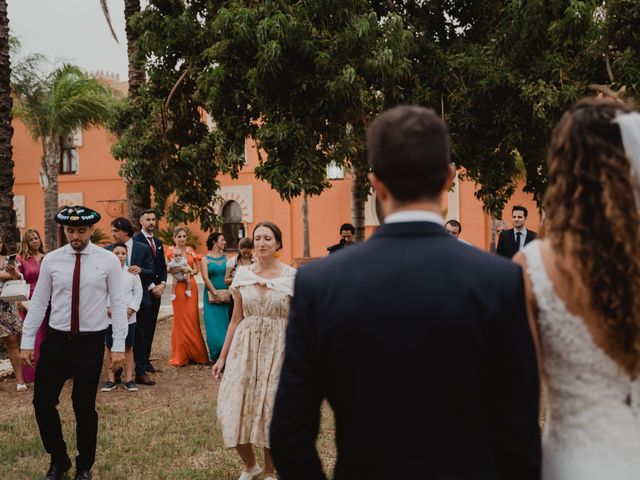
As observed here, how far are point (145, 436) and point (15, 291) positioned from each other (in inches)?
106

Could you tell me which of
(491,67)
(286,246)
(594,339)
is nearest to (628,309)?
(594,339)

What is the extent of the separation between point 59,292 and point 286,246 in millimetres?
24507

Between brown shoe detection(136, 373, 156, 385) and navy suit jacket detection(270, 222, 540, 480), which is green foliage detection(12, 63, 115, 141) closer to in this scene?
brown shoe detection(136, 373, 156, 385)

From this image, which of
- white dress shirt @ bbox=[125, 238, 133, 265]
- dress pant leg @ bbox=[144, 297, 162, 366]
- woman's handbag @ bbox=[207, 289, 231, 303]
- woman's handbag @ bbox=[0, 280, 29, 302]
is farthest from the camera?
woman's handbag @ bbox=[207, 289, 231, 303]

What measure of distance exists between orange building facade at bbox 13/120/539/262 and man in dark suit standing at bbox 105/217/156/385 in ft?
49.1

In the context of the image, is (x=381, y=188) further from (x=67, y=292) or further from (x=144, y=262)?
(x=144, y=262)

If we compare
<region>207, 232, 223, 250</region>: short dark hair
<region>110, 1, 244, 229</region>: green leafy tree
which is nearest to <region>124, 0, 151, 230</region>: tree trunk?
<region>110, 1, 244, 229</region>: green leafy tree

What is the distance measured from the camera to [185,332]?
426 inches

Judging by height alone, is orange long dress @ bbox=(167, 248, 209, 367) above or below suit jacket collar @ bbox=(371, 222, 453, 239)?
below

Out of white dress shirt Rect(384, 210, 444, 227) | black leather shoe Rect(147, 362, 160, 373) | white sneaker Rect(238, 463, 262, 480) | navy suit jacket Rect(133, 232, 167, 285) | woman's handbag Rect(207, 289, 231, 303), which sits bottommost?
black leather shoe Rect(147, 362, 160, 373)

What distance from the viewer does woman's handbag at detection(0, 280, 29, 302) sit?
318 inches

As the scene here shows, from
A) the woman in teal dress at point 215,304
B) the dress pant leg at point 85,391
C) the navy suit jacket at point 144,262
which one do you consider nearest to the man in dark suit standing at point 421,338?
the dress pant leg at point 85,391

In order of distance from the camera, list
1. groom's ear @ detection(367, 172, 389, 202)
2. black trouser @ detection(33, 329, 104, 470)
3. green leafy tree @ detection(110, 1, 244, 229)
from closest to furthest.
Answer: groom's ear @ detection(367, 172, 389, 202) < black trouser @ detection(33, 329, 104, 470) < green leafy tree @ detection(110, 1, 244, 229)

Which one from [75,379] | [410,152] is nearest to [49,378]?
[75,379]
